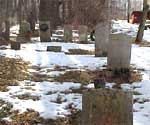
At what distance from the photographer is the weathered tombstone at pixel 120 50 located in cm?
1075

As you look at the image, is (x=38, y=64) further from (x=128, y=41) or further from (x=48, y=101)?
(x=48, y=101)

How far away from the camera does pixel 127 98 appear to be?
4.65 metres

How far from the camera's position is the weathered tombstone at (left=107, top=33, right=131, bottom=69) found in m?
10.8

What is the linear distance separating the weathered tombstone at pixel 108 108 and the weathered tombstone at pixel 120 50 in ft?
19.8

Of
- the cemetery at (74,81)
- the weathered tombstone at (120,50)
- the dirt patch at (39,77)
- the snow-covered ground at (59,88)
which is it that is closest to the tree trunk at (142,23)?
the cemetery at (74,81)

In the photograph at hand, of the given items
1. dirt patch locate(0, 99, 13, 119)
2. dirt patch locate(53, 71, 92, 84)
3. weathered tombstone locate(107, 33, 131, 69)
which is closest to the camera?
dirt patch locate(0, 99, 13, 119)

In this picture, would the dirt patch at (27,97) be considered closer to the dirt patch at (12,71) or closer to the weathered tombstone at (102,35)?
the dirt patch at (12,71)

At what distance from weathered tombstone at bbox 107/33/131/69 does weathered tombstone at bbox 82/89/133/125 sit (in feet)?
19.8

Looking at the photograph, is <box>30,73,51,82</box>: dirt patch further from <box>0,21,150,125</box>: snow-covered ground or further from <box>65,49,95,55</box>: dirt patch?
<box>65,49,95,55</box>: dirt patch

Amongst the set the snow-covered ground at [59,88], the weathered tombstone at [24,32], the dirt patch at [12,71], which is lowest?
the snow-covered ground at [59,88]

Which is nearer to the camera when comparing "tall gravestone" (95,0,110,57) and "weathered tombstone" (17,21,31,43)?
"tall gravestone" (95,0,110,57)

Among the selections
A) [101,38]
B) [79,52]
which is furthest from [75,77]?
[79,52]

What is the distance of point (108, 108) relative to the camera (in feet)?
15.2

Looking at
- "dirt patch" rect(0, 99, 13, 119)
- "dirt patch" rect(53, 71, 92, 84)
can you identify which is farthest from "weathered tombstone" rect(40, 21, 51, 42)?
"dirt patch" rect(0, 99, 13, 119)
